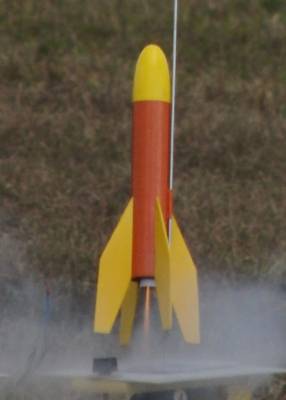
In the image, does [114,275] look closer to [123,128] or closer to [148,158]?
[148,158]

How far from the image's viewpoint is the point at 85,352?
6.63m

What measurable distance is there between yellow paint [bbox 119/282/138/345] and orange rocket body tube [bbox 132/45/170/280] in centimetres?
9

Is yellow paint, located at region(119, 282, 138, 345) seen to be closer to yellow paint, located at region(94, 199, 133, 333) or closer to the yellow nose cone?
yellow paint, located at region(94, 199, 133, 333)

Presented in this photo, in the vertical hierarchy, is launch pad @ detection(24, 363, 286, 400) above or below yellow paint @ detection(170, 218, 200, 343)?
below

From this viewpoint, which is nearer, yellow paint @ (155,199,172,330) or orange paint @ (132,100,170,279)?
yellow paint @ (155,199,172,330)

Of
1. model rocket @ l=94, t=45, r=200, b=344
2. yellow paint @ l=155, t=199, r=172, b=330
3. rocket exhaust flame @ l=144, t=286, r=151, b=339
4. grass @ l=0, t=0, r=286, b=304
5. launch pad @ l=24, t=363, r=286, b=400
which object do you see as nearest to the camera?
launch pad @ l=24, t=363, r=286, b=400

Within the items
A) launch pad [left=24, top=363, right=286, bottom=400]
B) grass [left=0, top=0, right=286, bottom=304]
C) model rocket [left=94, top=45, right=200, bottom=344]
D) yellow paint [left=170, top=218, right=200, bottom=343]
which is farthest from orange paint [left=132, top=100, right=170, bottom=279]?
grass [left=0, top=0, right=286, bottom=304]

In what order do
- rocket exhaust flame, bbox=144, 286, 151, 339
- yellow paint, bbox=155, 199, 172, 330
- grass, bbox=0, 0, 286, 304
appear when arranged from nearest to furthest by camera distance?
yellow paint, bbox=155, 199, 172, 330 → rocket exhaust flame, bbox=144, 286, 151, 339 → grass, bbox=0, 0, 286, 304

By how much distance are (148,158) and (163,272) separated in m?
0.46

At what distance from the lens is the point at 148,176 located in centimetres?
606

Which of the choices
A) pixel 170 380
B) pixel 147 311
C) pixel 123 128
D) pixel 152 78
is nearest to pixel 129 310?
pixel 147 311

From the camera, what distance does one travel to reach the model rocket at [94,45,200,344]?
6.00 m

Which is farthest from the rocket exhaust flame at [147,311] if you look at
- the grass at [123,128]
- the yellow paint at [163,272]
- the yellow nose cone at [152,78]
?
the grass at [123,128]

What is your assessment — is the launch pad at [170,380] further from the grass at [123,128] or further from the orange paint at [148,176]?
the grass at [123,128]
